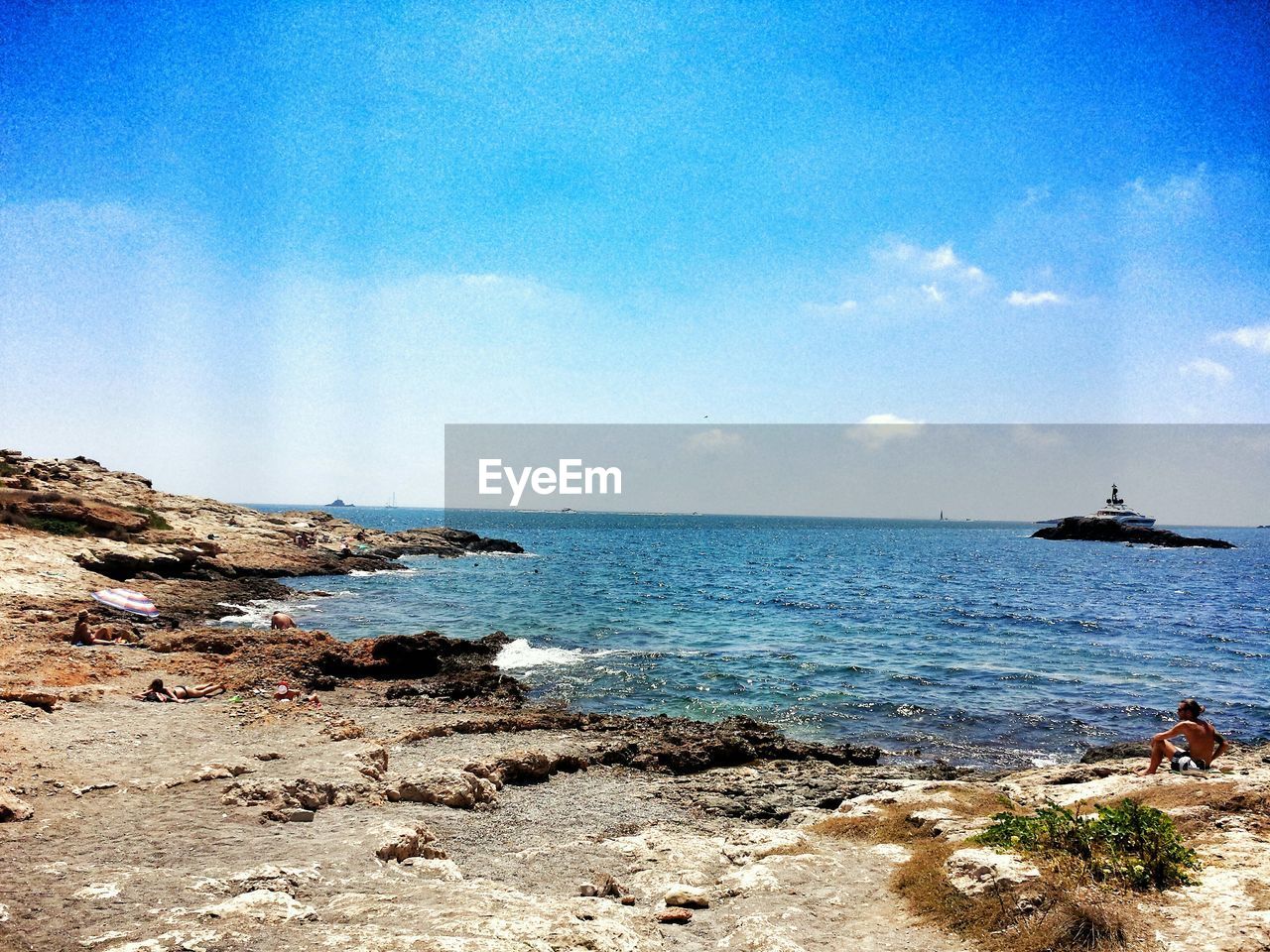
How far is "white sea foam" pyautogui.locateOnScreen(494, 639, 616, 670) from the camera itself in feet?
84.8

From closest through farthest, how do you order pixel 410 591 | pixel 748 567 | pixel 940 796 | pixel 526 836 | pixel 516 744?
pixel 526 836 < pixel 940 796 < pixel 516 744 < pixel 410 591 < pixel 748 567

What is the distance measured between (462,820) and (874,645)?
25.1 metres

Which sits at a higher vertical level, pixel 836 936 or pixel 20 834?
pixel 20 834

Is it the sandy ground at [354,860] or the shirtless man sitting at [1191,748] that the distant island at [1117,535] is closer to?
the shirtless man sitting at [1191,748]

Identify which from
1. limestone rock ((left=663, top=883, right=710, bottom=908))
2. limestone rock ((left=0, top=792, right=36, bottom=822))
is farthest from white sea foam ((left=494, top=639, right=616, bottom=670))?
limestone rock ((left=663, top=883, right=710, bottom=908))

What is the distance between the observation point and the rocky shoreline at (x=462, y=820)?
6.53m

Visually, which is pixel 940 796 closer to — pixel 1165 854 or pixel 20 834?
pixel 1165 854

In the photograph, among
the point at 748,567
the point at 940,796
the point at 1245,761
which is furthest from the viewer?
the point at 748,567

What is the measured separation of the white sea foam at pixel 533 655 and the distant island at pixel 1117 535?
151m

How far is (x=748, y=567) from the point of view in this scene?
77.9 m

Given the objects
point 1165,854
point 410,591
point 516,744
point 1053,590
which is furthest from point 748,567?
point 1165,854

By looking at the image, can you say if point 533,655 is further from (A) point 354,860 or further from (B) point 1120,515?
(B) point 1120,515

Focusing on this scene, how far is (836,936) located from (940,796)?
17.2ft

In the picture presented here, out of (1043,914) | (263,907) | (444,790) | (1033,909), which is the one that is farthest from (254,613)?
(1043,914)
